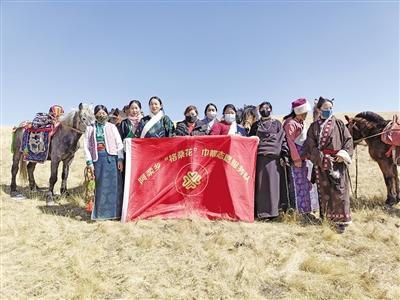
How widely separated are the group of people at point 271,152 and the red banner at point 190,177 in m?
0.25

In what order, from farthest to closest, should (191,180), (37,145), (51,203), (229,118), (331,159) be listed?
(37,145) → (51,203) → (229,118) → (191,180) → (331,159)

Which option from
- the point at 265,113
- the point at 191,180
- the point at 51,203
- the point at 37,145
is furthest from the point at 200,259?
the point at 37,145

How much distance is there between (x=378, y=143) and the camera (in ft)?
23.7

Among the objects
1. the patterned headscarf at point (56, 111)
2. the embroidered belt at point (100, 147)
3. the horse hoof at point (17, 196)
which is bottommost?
the horse hoof at point (17, 196)

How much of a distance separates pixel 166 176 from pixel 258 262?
7.77 ft

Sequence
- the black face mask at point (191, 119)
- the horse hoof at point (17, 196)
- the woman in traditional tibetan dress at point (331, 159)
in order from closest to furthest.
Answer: the woman in traditional tibetan dress at point (331, 159) < the black face mask at point (191, 119) < the horse hoof at point (17, 196)

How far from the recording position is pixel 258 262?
173 inches

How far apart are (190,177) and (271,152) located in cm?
145

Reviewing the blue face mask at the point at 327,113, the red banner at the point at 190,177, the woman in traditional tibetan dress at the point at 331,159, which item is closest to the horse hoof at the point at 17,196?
the red banner at the point at 190,177

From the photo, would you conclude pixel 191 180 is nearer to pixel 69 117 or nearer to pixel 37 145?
pixel 69 117

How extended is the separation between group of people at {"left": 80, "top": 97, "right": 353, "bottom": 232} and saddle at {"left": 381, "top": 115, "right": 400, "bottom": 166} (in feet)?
5.80

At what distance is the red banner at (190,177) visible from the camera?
Result: 5.92 meters

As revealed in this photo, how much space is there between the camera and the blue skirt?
617 centimetres

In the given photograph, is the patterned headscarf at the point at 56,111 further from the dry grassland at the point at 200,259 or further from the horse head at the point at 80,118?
the dry grassland at the point at 200,259
